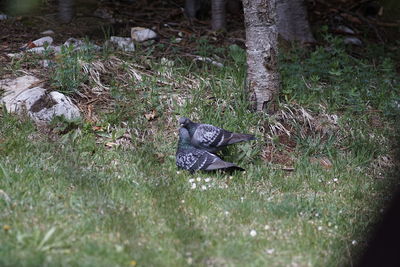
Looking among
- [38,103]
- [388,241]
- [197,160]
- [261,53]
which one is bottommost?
[197,160]

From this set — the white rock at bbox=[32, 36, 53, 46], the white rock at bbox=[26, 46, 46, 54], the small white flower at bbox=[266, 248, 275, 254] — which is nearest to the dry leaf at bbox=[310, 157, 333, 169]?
the small white flower at bbox=[266, 248, 275, 254]

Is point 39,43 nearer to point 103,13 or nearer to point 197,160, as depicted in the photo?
point 103,13

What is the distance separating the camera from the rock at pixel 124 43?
6.94 meters

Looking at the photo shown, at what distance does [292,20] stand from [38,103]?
381 cm

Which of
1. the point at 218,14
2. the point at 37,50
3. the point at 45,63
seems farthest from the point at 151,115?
the point at 218,14

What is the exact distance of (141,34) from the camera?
7.48 meters

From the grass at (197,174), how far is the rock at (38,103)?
0.58ft

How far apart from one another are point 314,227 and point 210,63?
3.23 metres

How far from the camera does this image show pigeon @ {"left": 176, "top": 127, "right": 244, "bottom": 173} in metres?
4.91

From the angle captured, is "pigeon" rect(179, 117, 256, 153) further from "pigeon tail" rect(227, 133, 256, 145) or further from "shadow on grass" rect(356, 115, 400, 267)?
"shadow on grass" rect(356, 115, 400, 267)

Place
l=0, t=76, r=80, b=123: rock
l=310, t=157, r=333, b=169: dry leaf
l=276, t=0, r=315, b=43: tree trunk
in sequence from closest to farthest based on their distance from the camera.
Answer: l=310, t=157, r=333, b=169: dry leaf → l=0, t=76, r=80, b=123: rock → l=276, t=0, r=315, b=43: tree trunk

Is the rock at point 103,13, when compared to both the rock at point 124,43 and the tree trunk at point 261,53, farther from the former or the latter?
the tree trunk at point 261,53

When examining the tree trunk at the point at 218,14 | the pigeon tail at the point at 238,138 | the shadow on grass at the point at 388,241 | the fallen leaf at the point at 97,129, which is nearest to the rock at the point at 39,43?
the fallen leaf at the point at 97,129

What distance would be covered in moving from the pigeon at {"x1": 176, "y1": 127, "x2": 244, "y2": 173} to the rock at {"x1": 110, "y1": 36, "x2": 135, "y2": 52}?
88.0 inches
